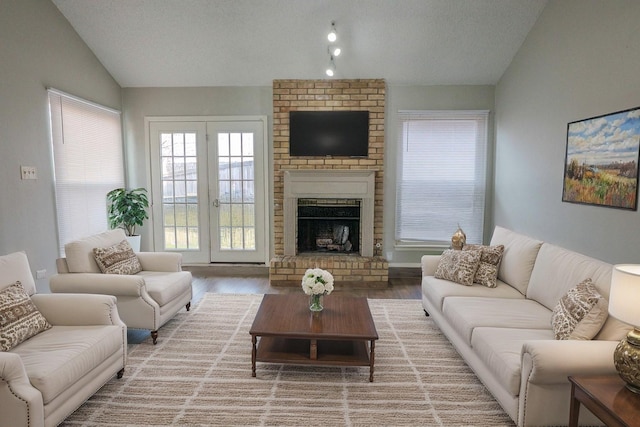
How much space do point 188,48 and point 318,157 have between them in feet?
7.05

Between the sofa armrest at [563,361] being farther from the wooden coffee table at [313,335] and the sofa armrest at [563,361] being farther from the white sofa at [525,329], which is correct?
the wooden coffee table at [313,335]

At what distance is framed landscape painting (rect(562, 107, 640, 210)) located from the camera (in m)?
3.02

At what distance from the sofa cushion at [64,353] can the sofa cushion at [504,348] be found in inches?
93.5

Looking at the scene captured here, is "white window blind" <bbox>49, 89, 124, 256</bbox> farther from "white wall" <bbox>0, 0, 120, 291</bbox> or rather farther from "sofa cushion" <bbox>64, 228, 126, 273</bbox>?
"sofa cushion" <bbox>64, 228, 126, 273</bbox>

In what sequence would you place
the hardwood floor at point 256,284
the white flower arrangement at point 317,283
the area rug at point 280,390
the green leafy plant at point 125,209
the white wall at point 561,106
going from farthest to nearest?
the green leafy plant at point 125,209
the hardwood floor at point 256,284
the white wall at point 561,106
the white flower arrangement at point 317,283
the area rug at point 280,390

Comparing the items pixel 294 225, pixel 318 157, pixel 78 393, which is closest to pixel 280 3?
pixel 318 157

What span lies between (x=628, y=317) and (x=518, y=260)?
1656 mm

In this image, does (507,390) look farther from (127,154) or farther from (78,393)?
(127,154)

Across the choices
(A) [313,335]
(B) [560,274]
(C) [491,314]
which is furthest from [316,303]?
(B) [560,274]

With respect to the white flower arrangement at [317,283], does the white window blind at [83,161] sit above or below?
above

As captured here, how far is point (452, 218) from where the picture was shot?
18.4ft

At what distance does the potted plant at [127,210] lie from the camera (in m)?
5.17

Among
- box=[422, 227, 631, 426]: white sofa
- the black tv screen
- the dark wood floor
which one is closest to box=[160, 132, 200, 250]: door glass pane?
the dark wood floor

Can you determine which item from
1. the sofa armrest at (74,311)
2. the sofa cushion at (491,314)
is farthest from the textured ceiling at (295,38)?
the sofa armrest at (74,311)
